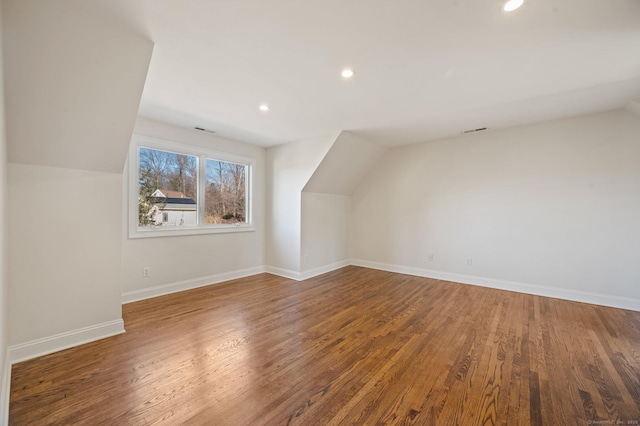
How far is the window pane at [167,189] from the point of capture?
3.56 meters

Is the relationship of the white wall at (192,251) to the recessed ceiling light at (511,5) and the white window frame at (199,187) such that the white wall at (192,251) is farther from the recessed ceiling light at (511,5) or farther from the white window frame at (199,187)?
the recessed ceiling light at (511,5)

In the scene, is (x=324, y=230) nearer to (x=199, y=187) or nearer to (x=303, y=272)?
(x=303, y=272)

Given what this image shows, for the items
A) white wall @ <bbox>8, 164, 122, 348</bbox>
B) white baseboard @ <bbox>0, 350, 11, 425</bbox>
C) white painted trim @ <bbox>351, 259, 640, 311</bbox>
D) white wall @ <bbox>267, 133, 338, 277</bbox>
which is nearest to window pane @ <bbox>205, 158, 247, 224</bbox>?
white wall @ <bbox>267, 133, 338, 277</bbox>

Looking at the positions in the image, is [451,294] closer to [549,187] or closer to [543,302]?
[543,302]

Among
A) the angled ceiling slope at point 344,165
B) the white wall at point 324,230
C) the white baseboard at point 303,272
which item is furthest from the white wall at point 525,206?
the white baseboard at point 303,272

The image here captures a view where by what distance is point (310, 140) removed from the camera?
174 inches

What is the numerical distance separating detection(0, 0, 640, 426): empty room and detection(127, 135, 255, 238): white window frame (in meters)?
0.04

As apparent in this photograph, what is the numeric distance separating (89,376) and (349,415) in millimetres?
1931

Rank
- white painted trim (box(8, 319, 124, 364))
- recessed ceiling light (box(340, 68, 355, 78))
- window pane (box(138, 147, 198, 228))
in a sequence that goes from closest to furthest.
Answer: white painted trim (box(8, 319, 124, 364)) < recessed ceiling light (box(340, 68, 355, 78)) < window pane (box(138, 147, 198, 228))

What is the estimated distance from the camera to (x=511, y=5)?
156cm

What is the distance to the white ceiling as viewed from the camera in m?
1.62

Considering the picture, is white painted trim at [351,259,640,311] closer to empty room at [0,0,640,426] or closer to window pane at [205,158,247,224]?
empty room at [0,0,640,426]

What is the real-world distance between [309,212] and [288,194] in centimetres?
51

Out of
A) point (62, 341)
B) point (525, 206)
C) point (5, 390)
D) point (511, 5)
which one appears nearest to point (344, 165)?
point (525, 206)
